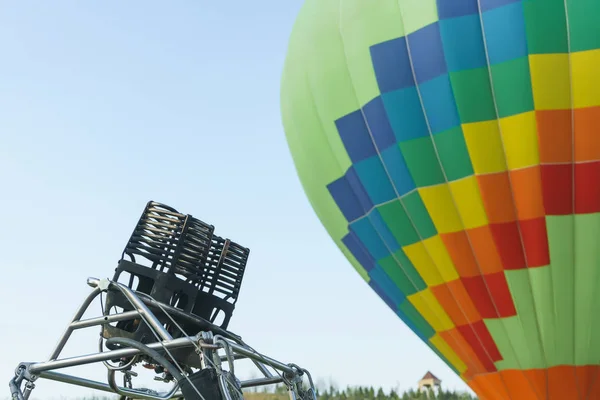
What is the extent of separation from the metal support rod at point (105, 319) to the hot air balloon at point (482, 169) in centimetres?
698

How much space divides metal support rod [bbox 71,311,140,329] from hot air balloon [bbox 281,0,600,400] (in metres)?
6.98

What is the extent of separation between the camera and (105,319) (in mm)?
4430

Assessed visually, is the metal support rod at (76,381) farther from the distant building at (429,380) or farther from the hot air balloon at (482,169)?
the distant building at (429,380)

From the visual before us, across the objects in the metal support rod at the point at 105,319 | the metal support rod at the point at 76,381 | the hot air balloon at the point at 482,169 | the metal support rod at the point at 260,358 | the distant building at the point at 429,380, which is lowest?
the metal support rod at the point at 76,381

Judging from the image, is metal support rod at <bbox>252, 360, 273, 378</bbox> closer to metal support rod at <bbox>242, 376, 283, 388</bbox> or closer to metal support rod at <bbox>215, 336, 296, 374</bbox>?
metal support rod at <bbox>242, 376, 283, 388</bbox>

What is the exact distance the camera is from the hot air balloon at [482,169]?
9930 mm

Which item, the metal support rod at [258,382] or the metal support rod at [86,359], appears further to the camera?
the metal support rod at [258,382]

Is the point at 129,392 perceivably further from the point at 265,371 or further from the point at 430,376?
the point at 430,376

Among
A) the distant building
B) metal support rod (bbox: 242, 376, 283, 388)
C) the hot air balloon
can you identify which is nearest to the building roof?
the distant building

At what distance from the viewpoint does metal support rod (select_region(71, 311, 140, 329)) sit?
4352mm

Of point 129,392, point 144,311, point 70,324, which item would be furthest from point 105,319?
point 129,392

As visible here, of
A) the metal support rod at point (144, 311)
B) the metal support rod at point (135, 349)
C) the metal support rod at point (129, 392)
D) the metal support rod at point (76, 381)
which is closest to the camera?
the metal support rod at point (135, 349)

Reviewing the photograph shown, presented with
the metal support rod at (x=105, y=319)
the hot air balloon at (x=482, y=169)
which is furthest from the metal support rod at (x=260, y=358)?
the hot air balloon at (x=482, y=169)

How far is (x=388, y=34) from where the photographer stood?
1093 cm
